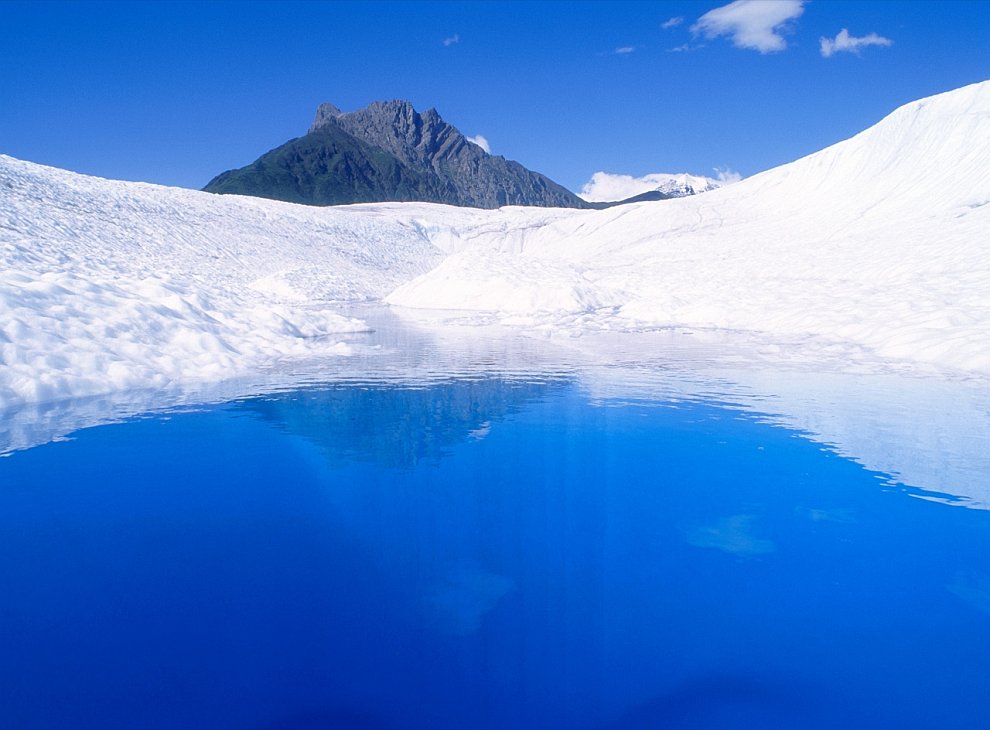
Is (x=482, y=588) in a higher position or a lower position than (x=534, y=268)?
lower

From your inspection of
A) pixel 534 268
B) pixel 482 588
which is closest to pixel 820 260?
pixel 534 268

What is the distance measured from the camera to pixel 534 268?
20.9 m

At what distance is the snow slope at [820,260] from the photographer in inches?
483

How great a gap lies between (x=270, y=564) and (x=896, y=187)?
84.7ft

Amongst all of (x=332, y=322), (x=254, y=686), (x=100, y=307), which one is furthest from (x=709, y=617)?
(x=332, y=322)

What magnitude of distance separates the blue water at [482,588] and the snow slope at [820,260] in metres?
6.17

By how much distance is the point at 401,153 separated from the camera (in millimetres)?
145500

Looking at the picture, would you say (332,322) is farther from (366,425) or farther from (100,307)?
(366,425)

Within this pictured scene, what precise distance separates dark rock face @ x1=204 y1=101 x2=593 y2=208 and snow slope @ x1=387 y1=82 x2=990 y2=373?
98.8 meters

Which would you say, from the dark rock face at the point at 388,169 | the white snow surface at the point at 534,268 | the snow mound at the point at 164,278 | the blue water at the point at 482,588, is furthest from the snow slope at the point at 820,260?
the dark rock face at the point at 388,169

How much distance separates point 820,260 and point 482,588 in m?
17.9

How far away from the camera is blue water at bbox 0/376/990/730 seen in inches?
112

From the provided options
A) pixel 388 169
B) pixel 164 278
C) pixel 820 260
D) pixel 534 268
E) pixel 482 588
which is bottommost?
pixel 482 588

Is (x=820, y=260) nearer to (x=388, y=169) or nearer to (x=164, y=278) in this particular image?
(x=164, y=278)
